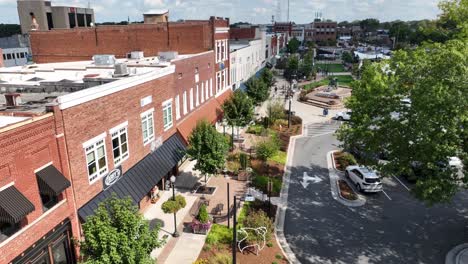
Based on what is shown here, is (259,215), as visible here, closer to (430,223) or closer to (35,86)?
(430,223)

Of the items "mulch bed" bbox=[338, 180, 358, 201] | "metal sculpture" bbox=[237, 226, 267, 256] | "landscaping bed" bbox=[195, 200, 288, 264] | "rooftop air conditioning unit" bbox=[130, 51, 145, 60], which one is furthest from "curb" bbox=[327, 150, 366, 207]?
"rooftop air conditioning unit" bbox=[130, 51, 145, 60]

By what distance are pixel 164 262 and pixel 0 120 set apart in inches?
360

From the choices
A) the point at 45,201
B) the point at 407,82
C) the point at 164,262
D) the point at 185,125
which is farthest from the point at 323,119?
the point at 45,201

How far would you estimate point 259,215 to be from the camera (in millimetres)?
18594

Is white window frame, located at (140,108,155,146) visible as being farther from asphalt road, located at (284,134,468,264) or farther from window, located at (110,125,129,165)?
asphalt road, located at (284,134,468,264)

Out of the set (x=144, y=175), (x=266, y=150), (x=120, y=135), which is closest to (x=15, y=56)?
(x=266, y=150)

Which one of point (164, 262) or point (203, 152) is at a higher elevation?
point (203, 152)

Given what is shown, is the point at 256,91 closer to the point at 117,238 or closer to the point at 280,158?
the point at 280,158

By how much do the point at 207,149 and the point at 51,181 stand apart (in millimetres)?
10478

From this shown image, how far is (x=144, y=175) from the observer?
1975cm

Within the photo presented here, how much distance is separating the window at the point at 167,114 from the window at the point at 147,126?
6.81ft

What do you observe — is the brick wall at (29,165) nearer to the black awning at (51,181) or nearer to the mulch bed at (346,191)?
the black awning at (51,181)

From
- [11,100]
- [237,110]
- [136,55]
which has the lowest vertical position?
[237,110]

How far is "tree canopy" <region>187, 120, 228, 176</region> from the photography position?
21.6 meters
